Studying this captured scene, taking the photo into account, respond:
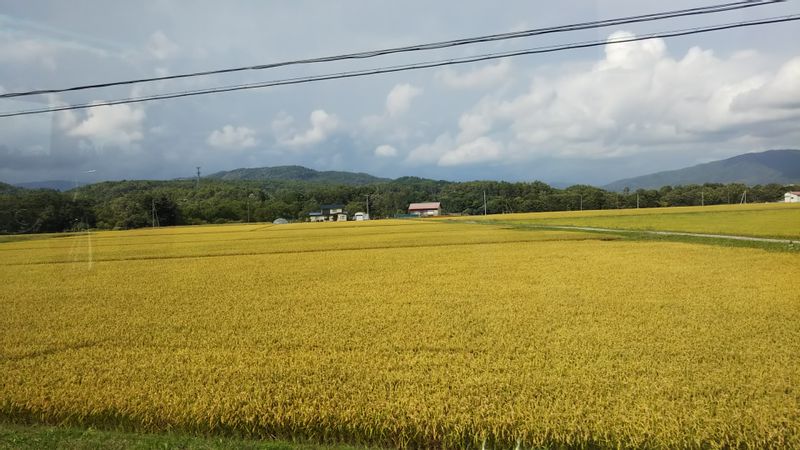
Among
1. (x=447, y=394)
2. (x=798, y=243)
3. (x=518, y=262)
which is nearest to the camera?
(x=447, y=394)

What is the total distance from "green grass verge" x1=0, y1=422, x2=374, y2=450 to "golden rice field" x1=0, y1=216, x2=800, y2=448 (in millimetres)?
261

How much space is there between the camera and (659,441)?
514 cm

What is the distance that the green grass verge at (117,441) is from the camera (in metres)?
5.47

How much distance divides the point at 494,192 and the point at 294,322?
403 ft

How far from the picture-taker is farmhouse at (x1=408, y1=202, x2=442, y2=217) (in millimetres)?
135375

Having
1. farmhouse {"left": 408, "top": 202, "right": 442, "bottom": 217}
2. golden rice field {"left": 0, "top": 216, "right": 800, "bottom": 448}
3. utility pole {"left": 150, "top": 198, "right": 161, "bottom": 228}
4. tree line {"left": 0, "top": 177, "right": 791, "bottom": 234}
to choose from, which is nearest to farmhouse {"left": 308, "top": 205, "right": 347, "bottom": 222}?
tree line {"left": 0, "top": 177, "right": 791, "bottom": 234}

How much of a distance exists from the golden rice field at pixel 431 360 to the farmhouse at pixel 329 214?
10924cm

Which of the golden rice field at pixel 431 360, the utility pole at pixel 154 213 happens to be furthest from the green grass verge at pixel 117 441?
the utility pole at pixel 154 213

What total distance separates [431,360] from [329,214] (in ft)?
413

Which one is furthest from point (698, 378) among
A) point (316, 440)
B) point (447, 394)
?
point (316, 440)

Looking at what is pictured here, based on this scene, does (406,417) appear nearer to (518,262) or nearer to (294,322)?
(294,322)

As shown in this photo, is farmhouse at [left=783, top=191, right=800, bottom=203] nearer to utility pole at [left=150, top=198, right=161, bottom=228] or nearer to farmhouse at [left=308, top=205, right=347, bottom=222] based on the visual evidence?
farmhouse at [left=308, top=205, right=347, bottom=222]

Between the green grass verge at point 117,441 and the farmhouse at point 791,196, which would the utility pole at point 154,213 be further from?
the farmhouse at point 791,196

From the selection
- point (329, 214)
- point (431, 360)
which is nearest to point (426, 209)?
point (329, 214)
